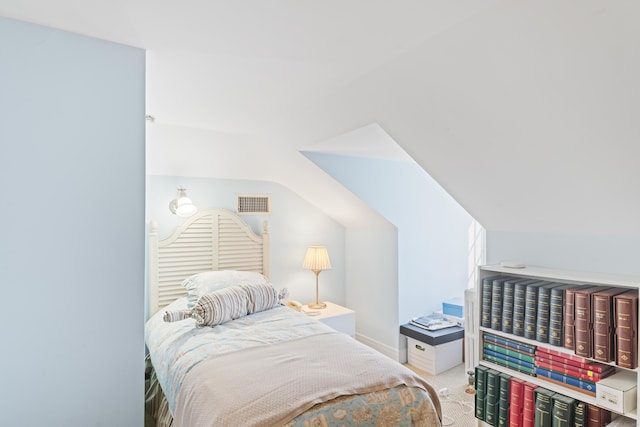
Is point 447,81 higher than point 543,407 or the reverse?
higher

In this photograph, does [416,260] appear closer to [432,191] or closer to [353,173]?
[432,191]

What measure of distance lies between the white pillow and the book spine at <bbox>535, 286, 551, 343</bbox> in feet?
6.44

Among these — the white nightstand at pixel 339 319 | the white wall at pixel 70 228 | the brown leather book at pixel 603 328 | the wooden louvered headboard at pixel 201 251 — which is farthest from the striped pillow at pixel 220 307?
the brown leather book at pixel 603 328

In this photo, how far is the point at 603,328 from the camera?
171 centimetres

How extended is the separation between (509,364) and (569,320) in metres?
0.49

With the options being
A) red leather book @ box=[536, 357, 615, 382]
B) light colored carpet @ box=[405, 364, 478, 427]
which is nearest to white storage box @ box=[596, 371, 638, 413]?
red leather book @ box=[536, 357, 615, 382]

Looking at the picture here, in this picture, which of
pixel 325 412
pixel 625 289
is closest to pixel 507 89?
pixel 625 289

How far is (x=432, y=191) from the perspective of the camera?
3.87 meters

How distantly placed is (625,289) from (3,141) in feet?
9.12

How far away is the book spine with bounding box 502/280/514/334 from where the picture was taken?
2143mm

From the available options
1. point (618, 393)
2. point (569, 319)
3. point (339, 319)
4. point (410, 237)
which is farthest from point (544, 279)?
point (339, 319)

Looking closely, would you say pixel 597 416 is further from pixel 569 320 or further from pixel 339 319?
pixel 339 319

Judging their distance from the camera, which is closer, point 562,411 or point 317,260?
point 562,411

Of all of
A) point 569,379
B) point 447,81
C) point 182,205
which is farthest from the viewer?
point 182,205
